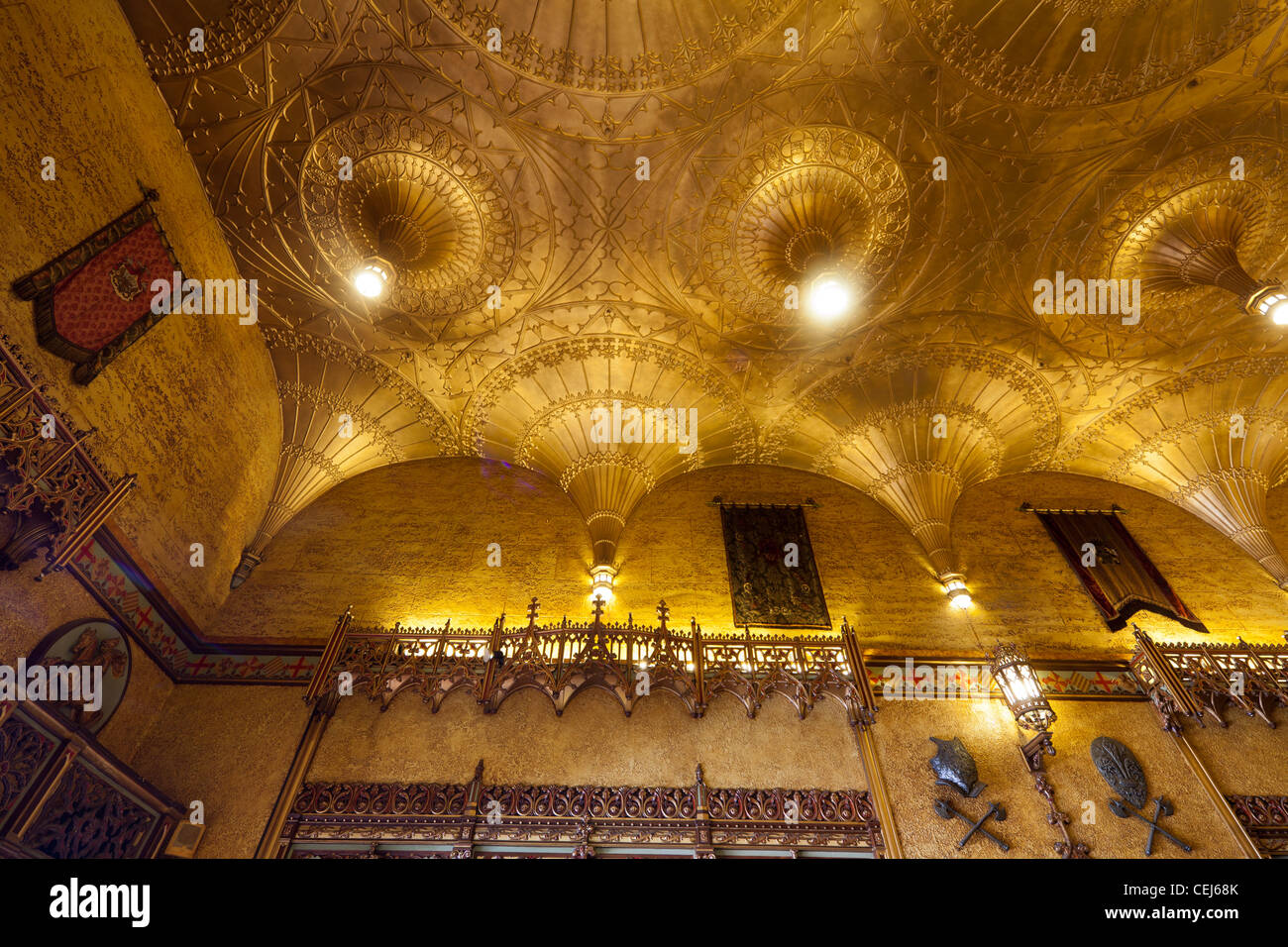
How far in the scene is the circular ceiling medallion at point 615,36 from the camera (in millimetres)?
7457

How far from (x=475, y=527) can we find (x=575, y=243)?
4718 millimetres

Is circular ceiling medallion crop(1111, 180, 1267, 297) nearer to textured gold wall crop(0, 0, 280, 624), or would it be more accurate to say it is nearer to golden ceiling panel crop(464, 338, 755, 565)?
golden ceiling panel crop(464, 338, 755, 565)

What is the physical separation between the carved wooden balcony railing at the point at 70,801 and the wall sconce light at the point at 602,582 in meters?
4.80

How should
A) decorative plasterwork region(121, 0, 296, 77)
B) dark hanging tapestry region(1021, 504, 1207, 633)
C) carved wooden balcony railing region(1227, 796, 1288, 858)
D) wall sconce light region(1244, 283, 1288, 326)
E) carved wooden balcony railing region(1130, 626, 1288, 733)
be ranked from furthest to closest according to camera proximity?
dark hanging tapestry region(1021, 504, 1207, 633) → wall sconce light region(1244, 283, 1288, 326) → carved wooden balcony railing region(1130, 626, 1288, 733) → decorative plasterwork region(121, 0, 296, 77) → carved wooden balcony railing region(1227, 796, 1288, 858)

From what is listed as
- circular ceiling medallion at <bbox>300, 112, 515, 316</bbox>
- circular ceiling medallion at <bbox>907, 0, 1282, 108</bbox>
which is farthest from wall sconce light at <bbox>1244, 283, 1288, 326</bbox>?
circular ceiling medallion at <bbox>300, 112, 515, 316</bbox>

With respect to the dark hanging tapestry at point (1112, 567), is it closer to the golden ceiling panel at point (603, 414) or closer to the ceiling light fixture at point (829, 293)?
the ceiling light fixture at point (829, 293)

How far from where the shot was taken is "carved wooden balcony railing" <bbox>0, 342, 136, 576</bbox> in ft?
15.7

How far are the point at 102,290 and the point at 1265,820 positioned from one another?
13.1 metres

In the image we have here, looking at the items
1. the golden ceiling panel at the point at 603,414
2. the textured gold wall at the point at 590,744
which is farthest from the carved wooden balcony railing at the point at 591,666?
the golden ceiling panel at the point at 603,414

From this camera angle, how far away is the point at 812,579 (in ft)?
29.6

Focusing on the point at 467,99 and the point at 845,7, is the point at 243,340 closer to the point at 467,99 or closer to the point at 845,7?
the point at 467,99

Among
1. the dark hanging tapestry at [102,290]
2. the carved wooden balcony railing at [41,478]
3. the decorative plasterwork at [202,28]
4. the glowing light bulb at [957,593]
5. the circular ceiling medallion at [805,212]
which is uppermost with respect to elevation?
the circular ceiling medallion at [805,212]

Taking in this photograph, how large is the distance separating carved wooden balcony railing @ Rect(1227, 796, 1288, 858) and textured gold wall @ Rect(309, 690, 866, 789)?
3.82m
